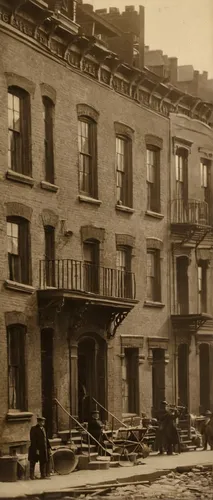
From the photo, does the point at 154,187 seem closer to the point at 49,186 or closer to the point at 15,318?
the point at 49,186

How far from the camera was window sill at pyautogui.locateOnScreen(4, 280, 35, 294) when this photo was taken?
26.9 metres

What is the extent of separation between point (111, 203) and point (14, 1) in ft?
24.9

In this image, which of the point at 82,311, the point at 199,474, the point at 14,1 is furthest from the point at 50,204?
the point at 199,474

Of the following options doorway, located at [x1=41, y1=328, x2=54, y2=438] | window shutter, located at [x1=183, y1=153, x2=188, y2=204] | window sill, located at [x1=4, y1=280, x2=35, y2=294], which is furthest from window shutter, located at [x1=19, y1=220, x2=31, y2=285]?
window shutter, located at [x1=183, y1=153, x2=188, y2=204]

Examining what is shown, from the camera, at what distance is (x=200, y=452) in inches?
1325

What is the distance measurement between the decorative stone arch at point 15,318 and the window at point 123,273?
17.3 ft

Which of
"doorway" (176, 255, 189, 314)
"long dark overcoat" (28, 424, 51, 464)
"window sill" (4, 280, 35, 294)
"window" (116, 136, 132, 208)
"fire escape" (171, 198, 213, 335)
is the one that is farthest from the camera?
"doorway" (176, 255, 189, 314)

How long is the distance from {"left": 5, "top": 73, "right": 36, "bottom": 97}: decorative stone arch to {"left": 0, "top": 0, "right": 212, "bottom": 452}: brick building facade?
0.05 metres

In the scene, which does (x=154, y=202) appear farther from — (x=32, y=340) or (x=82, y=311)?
(x=32, y=340)

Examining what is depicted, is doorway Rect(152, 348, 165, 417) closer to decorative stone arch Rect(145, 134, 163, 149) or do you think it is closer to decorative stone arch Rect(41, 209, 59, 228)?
decorative stone arch Rect(145, 134, 163, 149)

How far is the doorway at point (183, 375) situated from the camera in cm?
3728

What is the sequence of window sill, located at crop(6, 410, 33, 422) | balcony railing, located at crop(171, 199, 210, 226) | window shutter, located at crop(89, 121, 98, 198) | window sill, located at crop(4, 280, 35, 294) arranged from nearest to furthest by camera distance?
window sill, located at crop(6, 410, 33, 422)
window sill, located at crop(4, 280, 35, 294)
window shutter, located at crop(89, 121, 98, 198)
balcony railing, located at crop(171, 199, 210, 226)

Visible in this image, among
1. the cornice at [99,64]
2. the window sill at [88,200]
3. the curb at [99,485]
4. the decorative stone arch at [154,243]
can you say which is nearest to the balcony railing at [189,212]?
the decorative stone arch at [154,243]

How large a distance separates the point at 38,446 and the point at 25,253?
5.36 m
